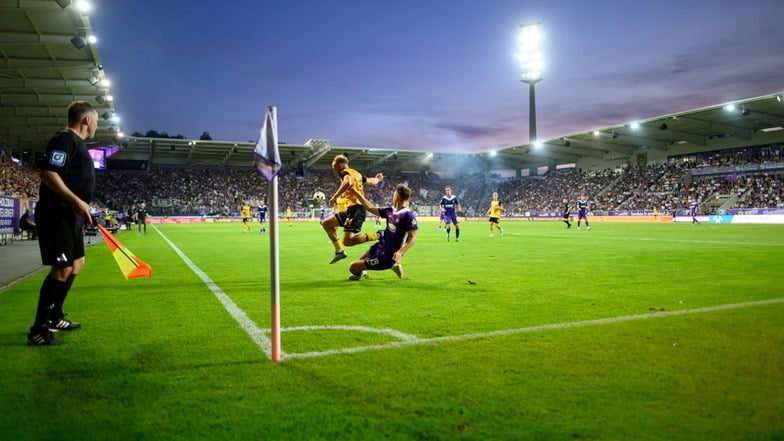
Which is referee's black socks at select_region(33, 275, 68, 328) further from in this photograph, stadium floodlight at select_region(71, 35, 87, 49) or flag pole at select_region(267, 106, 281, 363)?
stadium floodlight at select_region(71, 35, 87, 49)

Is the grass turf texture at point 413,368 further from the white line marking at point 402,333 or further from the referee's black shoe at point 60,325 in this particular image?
the referee's black shoe at point 60,325

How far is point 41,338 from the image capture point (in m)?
4.81

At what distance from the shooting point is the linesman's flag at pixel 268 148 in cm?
407

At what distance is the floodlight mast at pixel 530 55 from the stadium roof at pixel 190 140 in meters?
10.2

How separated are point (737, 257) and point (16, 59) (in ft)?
94.3

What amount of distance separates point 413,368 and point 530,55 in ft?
234

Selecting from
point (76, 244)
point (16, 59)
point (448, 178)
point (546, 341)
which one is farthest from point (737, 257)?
point (448, 178)

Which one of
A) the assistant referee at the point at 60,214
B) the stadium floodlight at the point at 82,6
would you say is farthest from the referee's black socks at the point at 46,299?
the stadium floodlight at the point at 82,6

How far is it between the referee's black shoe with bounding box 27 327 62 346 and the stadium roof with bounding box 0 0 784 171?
17611 mm

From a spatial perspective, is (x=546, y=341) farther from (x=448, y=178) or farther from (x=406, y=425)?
(x=448, y=178)

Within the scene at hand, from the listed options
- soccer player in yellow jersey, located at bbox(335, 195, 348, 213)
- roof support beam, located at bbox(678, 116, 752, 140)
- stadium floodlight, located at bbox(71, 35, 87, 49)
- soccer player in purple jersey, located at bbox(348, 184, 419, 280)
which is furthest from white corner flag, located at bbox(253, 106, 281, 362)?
roof support beam, located at bbox(678, 116, 752, 140)

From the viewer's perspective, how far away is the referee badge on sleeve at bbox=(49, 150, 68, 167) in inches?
189

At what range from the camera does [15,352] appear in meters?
4.57

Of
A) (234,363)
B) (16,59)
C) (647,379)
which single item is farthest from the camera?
(16,59)
